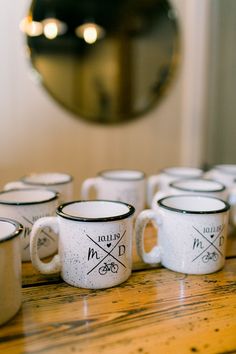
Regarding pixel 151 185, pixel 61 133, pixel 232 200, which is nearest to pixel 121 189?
pixel 151 185

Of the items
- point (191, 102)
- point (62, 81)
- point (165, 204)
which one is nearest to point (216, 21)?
point (191, 102)

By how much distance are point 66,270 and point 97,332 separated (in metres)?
0.14

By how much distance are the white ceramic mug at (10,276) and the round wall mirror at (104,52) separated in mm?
987

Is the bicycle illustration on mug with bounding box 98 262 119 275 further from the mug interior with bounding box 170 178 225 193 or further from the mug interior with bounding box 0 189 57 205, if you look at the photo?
the mug interior with bounding box 170 178 225 193

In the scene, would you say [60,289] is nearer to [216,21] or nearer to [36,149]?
[36,149]

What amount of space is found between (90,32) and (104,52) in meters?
0.09

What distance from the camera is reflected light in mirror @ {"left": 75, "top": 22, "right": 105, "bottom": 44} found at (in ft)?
4.75

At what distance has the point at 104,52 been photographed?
59.2 inches

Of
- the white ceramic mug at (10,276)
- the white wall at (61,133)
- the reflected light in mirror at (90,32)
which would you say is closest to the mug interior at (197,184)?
the white ceramic mug at (10,276)

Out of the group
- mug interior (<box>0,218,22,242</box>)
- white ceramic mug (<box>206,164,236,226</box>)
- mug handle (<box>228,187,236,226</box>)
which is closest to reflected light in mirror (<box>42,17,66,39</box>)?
white ceramic mug (<box>206,164,236,226</box>)

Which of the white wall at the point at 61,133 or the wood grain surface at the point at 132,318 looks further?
the white wall at the point at 61,133

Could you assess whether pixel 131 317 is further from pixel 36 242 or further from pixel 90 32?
pixel 90 32

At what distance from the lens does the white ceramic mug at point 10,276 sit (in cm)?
50

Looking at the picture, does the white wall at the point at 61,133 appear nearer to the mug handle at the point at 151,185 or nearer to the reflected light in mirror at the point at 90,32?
the reflected light in mirror at the point at 90,32
